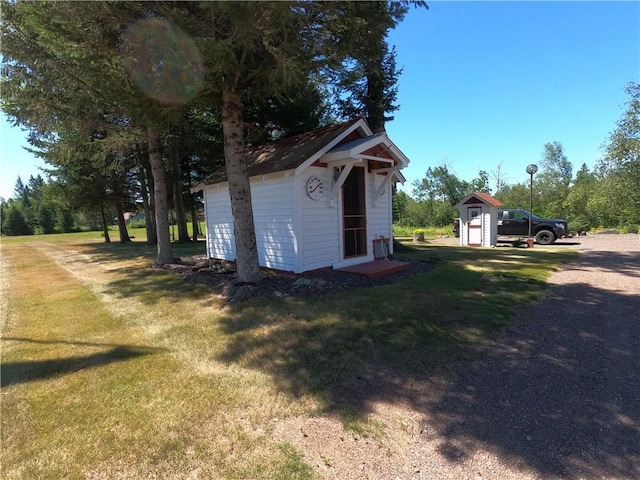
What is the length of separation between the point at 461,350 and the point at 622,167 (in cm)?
2286

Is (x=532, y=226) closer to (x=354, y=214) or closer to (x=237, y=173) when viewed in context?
(x=354, y=214)

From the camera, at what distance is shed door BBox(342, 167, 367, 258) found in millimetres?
8766

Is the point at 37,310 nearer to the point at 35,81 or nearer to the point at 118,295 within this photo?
the point at 118,295

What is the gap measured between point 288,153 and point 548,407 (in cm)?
711

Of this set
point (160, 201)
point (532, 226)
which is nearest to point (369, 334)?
point (160, 201)

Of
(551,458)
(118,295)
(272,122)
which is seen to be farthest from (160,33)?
(272,122)

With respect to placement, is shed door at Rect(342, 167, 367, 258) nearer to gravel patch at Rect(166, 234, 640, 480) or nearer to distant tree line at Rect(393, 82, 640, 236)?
gravel patch at Rect(166, 234, 640, 480)

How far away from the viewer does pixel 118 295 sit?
680 centimetres

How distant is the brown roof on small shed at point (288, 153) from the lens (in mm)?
7676

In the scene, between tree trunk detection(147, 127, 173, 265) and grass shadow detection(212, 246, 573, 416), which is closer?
grass shadow detection(212, 246, 573, 416)

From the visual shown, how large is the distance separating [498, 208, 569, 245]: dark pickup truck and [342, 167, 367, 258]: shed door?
1102cm

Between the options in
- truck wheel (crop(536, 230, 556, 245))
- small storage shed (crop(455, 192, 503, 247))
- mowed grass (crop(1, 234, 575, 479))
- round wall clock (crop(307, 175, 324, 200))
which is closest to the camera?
mowed grass (crop(1, 234, 575, 479))

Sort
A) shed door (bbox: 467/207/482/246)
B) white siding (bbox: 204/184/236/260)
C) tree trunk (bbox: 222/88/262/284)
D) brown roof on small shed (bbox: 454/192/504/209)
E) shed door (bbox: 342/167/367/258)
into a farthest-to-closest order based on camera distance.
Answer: shed door (bbox: 467/207/482/246) → brown roof on small shed (bbox: 454/192/504/209) → white siding (bbox: 204/184/236/260) → shed door (bbox: 342/167/367/258) → tree trunk (bbox: 222/88/262/284)

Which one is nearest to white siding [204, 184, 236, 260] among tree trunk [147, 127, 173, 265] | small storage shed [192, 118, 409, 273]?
small storage shed [192, 118, 409, 273]
